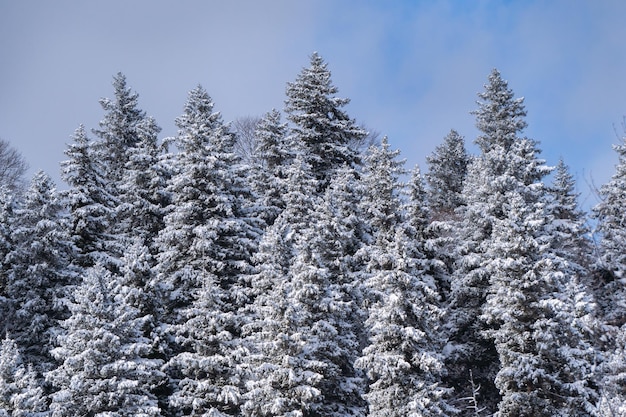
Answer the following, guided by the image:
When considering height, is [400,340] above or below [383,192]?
below

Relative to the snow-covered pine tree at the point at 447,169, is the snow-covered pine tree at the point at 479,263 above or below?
below

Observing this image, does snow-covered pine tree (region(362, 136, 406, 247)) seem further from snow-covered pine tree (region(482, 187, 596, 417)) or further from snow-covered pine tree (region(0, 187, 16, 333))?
snow-covered pine tree (region(0, 187, 16, 333))

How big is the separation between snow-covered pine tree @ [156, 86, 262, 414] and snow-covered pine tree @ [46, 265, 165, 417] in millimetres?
1787

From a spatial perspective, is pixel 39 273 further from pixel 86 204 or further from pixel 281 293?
pixel 281 293

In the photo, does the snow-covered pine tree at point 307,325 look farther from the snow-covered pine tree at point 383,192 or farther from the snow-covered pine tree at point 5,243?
the snow-covered pine tree at point 5,243

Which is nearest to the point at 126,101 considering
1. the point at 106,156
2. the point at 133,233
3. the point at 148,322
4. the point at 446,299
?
the point at 106,156

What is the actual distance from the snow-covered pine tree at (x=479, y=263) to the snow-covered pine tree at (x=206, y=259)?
34.4 ft

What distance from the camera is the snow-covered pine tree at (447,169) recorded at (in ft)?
168

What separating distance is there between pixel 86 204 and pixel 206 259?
7.78 metres

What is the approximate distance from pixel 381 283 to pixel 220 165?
10.4m

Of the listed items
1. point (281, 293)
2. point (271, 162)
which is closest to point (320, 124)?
point (271, 162)

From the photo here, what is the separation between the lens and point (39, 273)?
2556cm

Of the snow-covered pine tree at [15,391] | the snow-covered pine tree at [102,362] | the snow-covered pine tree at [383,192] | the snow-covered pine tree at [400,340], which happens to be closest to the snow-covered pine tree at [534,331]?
the snow-covered pine tree at [400,340]

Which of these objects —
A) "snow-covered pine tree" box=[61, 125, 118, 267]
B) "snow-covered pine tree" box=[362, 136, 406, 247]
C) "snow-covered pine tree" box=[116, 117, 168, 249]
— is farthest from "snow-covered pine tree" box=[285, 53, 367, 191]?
"snow-covered pine tree" box=[61, 125, 118, 267]
